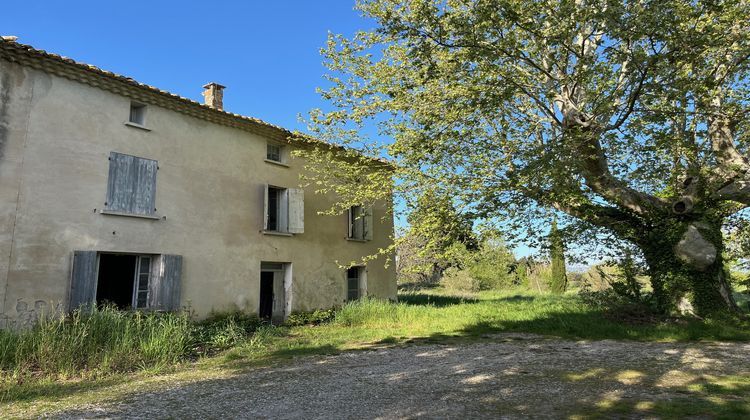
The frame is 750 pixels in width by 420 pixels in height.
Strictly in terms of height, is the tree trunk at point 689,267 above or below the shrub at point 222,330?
above

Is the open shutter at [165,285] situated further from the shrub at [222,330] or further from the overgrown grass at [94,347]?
the overgrown grass at [94,347]

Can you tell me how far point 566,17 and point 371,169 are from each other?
28.5ft

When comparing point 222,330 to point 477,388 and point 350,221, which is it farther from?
point 477,388

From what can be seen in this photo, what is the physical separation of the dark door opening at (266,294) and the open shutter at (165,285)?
3.08 metres

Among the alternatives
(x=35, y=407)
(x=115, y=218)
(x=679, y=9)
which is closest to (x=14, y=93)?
(x=115, y=218)

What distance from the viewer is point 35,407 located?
4953 mm

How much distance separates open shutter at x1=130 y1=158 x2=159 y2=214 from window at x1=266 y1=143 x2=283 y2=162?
3534mm

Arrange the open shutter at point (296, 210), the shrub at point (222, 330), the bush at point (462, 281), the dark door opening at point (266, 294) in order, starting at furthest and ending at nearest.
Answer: the bush at point (462, 281) < the dark door opening at point (266, 294) < the open shutter at point (296, 210) < the shrub at point (222, 330)

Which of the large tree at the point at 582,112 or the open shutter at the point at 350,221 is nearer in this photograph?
the large tree at the point at 582,112

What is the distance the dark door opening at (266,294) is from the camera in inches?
517

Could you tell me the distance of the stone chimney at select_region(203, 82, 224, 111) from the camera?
12719 mm

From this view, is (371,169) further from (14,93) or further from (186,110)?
(14,93)

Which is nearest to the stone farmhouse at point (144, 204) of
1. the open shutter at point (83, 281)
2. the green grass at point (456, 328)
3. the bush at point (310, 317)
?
the open shutter at point (83, 281)

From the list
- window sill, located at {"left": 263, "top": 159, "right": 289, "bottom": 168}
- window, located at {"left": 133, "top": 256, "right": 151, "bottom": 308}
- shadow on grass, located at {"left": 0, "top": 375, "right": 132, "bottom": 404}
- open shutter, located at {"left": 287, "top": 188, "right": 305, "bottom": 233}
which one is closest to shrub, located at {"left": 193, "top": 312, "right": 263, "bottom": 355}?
window, located at {"left": 133, "top": 256, "right": 151, "bottom": 308}
